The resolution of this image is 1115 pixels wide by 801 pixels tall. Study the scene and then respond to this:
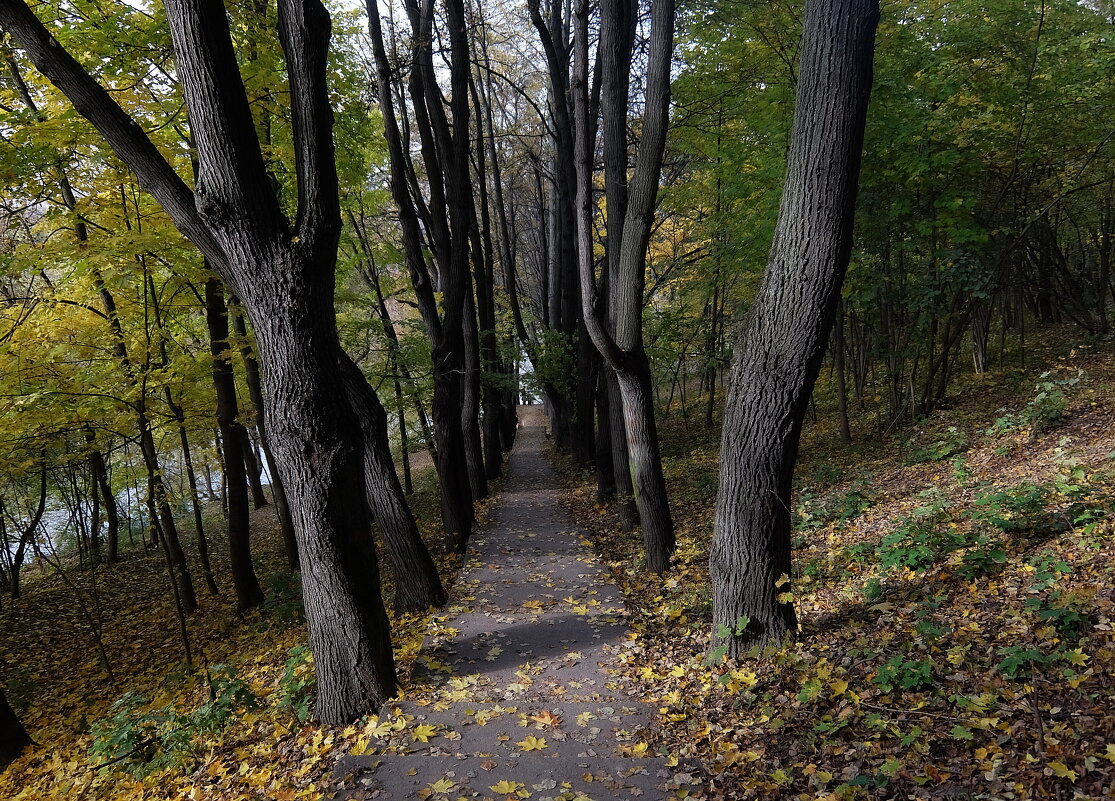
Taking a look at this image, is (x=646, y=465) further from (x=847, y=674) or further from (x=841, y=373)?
(x=841, y=373)

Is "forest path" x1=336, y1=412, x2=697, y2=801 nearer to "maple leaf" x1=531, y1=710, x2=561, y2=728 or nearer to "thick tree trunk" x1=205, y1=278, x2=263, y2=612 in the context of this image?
"maple leaf" x1=531, y1=710, x2=561, y2=728

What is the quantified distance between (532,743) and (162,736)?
3.09m

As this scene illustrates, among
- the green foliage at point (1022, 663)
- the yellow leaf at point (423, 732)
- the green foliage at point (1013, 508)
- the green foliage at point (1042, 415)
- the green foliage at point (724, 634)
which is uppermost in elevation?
the green foliage at point (1042, 415)

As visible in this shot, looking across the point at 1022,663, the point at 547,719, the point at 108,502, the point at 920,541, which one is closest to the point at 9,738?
the point at 547,719

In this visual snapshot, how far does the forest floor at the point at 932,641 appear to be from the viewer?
304 cm

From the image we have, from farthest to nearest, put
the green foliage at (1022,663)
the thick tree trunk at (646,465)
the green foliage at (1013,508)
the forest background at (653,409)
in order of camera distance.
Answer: the thick tree trunk at (646,465) < the green foliage at (1013,508) < the forest background at (653,409) < the green foliage at (1022,663)

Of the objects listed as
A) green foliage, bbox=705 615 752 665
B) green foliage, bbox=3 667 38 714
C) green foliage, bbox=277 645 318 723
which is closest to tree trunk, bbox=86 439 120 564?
green foliage, bbox=3 667 38 714

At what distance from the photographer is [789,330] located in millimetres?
4105

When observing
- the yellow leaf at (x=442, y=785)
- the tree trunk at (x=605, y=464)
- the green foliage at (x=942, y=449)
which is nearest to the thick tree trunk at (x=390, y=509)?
the yellow leaf at (x=442, y=785)

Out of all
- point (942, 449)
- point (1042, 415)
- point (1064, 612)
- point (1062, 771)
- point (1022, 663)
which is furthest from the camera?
point (942, 449)

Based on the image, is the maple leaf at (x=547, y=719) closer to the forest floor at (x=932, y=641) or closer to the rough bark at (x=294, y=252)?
the forest floor at (x=932, y=641)

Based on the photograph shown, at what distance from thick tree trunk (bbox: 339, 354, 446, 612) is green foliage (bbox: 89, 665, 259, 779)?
2074 millimetres

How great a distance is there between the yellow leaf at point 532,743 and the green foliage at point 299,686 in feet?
5.67

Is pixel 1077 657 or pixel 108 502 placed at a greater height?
pixel 108 502
